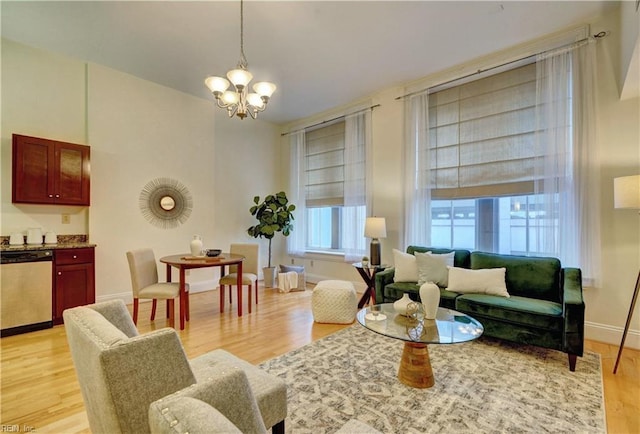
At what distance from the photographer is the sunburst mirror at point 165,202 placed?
471 cm

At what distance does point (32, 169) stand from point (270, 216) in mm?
3308

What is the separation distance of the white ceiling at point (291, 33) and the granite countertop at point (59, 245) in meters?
2.41

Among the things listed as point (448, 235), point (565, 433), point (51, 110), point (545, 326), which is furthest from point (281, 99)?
point (565, 433)

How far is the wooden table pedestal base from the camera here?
7.25 feet

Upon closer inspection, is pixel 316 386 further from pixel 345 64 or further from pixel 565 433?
pixel 345 64

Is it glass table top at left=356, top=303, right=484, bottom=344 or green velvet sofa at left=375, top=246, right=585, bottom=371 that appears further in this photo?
green velvet sofa at left=375, top=246, right=585, bottom=371

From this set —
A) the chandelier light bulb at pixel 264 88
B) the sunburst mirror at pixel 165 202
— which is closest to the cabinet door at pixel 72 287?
the sunburst mirror at pixel 165 202

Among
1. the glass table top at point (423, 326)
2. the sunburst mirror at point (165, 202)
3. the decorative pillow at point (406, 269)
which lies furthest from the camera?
the sunburst mirror at point (165, 202)

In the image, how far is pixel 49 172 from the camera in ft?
12.2

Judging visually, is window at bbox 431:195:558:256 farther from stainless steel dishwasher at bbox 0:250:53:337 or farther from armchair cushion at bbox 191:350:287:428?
stainless steel dishwasher at bbox 0:250:53:337

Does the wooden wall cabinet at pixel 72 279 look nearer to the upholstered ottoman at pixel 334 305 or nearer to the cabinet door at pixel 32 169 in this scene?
the cabinet door at pixel 32 169

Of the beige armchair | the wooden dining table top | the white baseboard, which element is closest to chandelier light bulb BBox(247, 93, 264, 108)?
the wooden dining table top

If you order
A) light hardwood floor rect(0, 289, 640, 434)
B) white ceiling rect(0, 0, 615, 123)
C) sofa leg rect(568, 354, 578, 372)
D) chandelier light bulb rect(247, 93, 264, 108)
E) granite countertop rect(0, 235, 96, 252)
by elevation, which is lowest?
light hardwood floor rect(0, 289, 640, 434)

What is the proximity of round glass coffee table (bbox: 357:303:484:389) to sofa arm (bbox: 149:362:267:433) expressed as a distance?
141 cm
